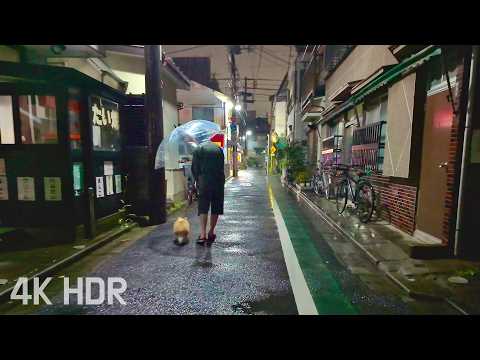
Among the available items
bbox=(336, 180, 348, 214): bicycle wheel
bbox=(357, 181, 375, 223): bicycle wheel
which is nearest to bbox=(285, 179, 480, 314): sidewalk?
bbox=(357, 181, 375, 223): bicycle wheel

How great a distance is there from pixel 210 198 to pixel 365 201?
5075 mm

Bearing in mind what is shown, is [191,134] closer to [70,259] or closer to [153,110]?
[153,110]

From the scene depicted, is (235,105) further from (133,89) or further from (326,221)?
(326,221)

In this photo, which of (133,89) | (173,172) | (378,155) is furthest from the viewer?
(173,172)

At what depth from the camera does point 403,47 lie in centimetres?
609

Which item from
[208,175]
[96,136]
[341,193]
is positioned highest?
[96,136]

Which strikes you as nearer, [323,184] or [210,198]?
[210,198]

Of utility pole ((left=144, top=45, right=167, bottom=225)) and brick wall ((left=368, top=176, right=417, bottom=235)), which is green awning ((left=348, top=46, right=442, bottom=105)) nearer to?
brick wall ((left=368, top=176, right=417, bottom=235))

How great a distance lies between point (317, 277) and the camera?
4371 millimetres

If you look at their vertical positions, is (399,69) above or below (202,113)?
below

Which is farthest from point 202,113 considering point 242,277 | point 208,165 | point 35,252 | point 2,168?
point 242,277
